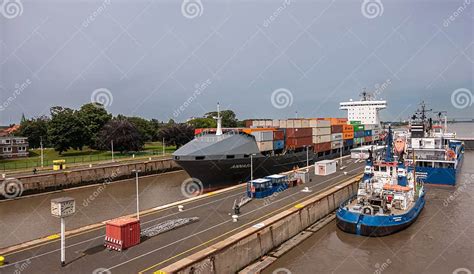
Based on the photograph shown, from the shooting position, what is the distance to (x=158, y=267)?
1387cm

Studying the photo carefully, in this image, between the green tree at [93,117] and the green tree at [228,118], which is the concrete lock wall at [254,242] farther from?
the green tree at [228,118]

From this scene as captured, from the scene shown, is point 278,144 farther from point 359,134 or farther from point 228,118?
point 228,118

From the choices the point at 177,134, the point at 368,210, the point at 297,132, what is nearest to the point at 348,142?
the point at 297,132

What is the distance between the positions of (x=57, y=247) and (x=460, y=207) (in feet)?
103

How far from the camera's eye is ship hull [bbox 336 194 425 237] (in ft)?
73.2

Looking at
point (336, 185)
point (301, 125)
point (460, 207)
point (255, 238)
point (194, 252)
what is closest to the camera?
point (194, 252)

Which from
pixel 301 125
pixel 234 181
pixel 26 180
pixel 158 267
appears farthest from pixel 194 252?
pixel 301 125

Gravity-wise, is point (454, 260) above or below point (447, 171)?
below

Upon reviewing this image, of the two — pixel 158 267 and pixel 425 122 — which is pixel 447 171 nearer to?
pixel 425 122

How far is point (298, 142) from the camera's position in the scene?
47750 mm

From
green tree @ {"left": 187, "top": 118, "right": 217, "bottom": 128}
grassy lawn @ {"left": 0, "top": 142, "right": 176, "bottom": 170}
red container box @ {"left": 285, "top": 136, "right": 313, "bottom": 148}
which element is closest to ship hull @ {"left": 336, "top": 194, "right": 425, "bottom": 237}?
red container box @ {"left": 285, "top": 136, "right": 313, "bottom": 148}

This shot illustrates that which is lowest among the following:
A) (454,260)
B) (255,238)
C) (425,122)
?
(454,260)

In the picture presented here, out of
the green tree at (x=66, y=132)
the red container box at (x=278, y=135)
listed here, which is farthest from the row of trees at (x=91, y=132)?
the red container box at (x=278, y=135)

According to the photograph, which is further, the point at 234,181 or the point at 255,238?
the point at 234,181
